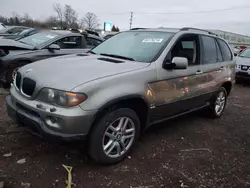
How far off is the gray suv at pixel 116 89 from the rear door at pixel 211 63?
1.4 inches

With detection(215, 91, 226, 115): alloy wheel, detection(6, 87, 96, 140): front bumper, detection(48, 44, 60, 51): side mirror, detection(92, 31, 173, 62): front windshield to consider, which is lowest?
detection(215, 91, 226, 115): alloy wheel

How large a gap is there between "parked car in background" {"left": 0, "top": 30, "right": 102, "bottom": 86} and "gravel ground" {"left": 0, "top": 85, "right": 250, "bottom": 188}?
5.65 feet

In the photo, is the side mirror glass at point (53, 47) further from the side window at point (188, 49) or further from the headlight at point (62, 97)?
the headlight at point (62, 97)

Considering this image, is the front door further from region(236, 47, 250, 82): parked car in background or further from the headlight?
region(236, 47, 250, 82): parked car in background

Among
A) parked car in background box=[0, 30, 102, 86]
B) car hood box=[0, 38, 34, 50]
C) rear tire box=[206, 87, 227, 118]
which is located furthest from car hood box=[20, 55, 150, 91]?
car hood box=[0, 38, 34, 50]

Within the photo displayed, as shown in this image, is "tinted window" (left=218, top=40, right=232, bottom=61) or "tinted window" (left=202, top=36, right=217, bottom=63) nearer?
"tinted window" (left=202, top=36, right=217, bottom=63)

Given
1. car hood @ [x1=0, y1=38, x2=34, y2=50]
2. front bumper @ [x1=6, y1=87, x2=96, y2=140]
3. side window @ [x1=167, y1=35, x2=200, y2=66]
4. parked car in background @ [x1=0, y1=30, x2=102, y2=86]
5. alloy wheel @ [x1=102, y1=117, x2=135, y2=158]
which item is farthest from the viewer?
car hood @ [x1=0, y1=38, x2=34, y2=50]

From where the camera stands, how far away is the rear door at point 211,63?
4392 mm

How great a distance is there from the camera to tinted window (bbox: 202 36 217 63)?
4422 millimetres

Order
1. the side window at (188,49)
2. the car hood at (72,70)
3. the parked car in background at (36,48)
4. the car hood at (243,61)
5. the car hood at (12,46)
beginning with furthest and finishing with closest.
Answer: the car hood at (243,61), the car hood at (12,46), the parked car in background at (36,48), the side window at (188,49), the car hood at (72,70)

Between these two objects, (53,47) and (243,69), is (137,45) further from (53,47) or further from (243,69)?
(243,69)

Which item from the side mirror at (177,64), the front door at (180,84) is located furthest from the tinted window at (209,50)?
the side mirror at (177,64)

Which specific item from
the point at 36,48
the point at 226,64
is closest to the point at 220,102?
the point at 226,64

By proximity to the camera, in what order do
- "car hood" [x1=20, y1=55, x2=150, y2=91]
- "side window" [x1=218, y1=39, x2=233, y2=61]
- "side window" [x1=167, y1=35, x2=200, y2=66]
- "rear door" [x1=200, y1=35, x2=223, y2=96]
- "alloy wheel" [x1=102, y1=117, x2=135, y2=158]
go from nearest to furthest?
"car hood" [x1=20, y1=55, x2=150, y2=91]
"alloy wheel" [x1=102, y1=117, x2=135, y2=158]
"side window" [x1=167, y1=35, x2=200, y2=66]
"rear door" [x1=200, y1=35, x2=223, y2=96]
"side window" [x1=218, y1=39, x2=233, y2=61]
